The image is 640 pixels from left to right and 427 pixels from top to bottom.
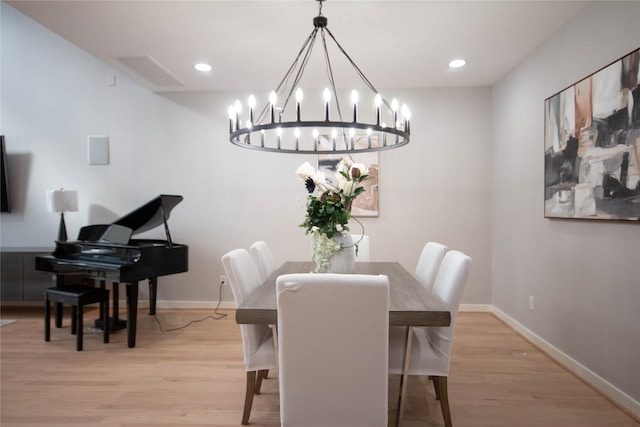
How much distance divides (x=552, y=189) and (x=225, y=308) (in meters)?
3.55

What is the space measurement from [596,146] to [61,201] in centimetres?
491

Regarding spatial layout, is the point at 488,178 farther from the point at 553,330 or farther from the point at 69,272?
the point at 69,272

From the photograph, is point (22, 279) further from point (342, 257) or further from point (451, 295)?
point (451, 295)

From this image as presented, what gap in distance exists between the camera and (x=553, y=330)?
276 cm

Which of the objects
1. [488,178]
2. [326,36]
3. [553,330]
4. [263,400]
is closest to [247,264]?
[263,400]

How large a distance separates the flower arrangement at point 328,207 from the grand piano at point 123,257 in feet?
5.98

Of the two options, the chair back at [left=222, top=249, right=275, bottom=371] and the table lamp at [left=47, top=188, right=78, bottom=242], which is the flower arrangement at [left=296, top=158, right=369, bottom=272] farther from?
the table lamp at [left=47, top=188, right=78, bottom=242]

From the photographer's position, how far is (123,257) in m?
3.17

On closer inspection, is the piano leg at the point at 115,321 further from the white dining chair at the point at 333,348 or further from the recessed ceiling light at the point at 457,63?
the recessed ceiling light at the point at 457,63

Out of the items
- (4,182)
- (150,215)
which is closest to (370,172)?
(150,215)

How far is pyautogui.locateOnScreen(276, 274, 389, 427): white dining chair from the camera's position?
128 centimetres

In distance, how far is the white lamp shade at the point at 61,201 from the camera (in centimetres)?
377

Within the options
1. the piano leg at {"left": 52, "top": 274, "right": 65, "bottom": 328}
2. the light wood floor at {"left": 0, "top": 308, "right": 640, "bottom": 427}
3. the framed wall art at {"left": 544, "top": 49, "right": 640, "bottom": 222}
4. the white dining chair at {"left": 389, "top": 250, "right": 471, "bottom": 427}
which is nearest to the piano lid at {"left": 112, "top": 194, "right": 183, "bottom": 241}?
the piano leg at {"left": 52, "top": 274, "right": 65, "bottom": 328}

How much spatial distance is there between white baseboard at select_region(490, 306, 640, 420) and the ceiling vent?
168 inches
